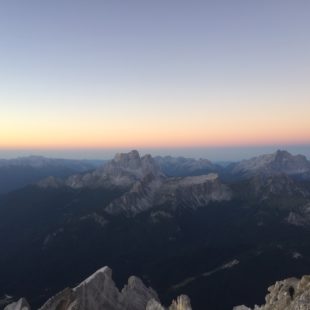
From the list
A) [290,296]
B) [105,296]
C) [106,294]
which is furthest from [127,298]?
[290,296]

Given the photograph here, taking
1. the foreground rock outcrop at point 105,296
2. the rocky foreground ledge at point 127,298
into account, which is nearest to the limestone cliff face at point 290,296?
the rocky foreground ledge at point 127,298

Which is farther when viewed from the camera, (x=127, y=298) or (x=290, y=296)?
(x=127, y=298)

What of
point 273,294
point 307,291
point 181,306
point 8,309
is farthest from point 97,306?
point 307,291

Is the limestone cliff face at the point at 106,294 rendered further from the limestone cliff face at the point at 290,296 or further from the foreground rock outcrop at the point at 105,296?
the limestone cliff face at the point at 290,296

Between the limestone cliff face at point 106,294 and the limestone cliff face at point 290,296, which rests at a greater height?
the limestone cliff face at point 290,296

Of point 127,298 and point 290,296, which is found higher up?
point 290,296

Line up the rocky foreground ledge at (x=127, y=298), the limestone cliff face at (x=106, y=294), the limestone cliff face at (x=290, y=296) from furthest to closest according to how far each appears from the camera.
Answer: the limestone cliff face at (x=106, y=294) < the rocky foreground ledge at (x=127, y=298) < the limestone cliff face at (x=290, y=296)

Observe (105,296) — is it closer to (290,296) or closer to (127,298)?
(127,298)

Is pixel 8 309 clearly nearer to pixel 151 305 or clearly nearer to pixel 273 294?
pixel 151 305
